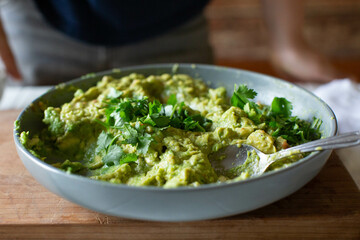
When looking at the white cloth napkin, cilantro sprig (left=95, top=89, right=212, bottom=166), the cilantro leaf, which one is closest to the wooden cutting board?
cilantro sprig (left=95, top=89, right=212, bottom=166)

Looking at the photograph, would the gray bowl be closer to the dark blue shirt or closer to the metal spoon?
the metal spoon

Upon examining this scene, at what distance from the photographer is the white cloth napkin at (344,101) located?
1.68m

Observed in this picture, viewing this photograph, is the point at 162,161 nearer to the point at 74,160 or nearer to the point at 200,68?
the point at 74,160

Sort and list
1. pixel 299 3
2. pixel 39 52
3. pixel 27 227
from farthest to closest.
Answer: pixel 299 3
pixel 39 52
pixel 27 227

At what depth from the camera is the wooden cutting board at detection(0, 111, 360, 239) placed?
41.5 inches

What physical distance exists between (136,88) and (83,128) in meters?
0.29

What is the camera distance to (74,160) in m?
1.32

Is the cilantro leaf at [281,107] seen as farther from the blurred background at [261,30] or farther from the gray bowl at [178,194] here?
the blurred background at [261,30]

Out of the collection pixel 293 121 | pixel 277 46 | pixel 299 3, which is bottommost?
pixel 277 46

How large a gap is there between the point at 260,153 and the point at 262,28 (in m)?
3.51

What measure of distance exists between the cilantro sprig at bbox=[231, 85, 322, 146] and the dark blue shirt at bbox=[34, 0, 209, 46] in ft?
3.57

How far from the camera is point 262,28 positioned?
4.39 m

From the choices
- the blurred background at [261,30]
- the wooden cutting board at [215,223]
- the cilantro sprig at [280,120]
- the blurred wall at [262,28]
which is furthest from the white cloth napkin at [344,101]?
the blurred wall at [262,28]

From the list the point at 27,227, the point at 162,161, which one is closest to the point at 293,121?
the point at 162,161
